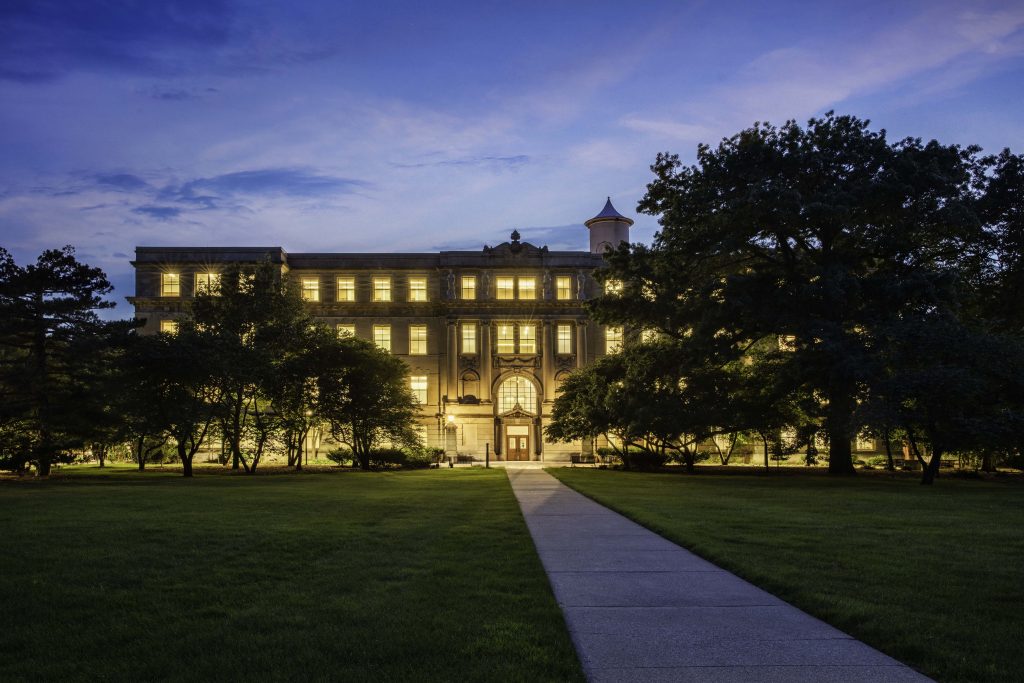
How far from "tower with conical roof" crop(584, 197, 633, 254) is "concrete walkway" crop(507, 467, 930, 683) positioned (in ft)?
187

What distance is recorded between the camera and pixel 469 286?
2429 inches

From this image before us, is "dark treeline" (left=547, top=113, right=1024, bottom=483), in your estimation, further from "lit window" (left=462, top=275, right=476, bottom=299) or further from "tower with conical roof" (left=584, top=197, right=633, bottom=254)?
"tower with conical roof" (left=584, top=197, right=633, bottom=254)

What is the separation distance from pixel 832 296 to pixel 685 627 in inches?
945

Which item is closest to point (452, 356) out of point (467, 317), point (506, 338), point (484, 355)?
point (484, 355)

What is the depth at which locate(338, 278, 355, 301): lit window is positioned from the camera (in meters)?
62.6

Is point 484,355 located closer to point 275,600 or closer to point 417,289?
point 417,289

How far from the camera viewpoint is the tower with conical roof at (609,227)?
67.2m

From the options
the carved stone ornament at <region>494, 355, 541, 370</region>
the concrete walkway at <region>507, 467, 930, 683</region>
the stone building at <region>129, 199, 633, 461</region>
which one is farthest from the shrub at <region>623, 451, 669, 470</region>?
the concrete walkway at <region>507, 467, 930, 683</region>

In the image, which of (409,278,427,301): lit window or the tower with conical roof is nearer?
(409,278,427,301): lit window

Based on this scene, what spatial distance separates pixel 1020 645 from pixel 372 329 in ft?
190

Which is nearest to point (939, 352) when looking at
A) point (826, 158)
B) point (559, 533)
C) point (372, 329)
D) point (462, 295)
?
point (826, 158)

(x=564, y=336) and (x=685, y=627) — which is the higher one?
(x=564, y=336)

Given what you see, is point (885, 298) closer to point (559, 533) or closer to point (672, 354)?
point (672, 354)

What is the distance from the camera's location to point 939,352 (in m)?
26.7
